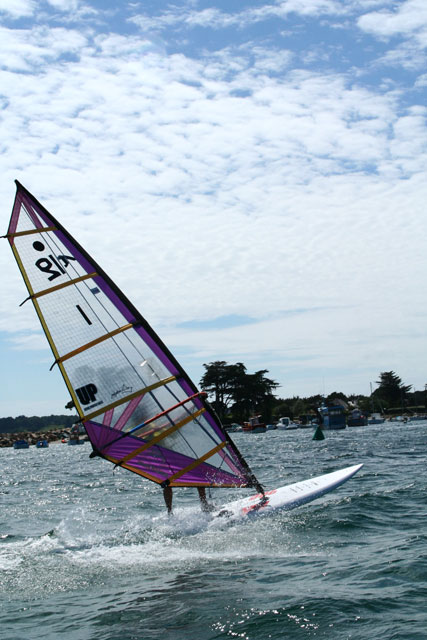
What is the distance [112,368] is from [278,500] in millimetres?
3694

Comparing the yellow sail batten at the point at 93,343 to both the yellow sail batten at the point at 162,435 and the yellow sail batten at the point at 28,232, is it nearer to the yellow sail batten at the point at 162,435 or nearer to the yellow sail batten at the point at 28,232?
the yellow sail batten at the point at 162,435

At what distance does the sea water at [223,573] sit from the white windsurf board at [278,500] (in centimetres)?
19

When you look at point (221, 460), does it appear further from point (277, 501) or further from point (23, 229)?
point (23, 229)

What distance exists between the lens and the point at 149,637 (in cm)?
554

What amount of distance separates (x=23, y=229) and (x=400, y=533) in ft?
22.7

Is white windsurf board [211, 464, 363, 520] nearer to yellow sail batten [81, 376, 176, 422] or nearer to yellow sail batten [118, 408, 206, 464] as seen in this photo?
yellow sail batten [118, 408, 206, 464]

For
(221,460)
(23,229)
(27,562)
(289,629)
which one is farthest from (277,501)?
(23,229)

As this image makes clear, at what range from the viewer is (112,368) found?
30.6 ft

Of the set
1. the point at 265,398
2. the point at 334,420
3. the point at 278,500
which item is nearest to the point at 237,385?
the point at 265,398

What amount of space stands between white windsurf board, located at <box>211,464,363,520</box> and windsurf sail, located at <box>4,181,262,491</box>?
0.85 m

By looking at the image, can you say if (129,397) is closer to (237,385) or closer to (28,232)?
(28,232)

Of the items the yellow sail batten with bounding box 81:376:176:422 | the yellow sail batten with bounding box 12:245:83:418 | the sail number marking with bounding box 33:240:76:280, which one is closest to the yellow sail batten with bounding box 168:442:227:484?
the yellow sail batten with bounding box 81:376:176:422

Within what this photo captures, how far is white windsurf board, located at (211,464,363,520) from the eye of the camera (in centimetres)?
1030

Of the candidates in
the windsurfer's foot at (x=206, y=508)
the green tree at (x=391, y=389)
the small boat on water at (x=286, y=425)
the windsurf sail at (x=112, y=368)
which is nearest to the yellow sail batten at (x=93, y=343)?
the windsurf sail at (x=112, y=368)
